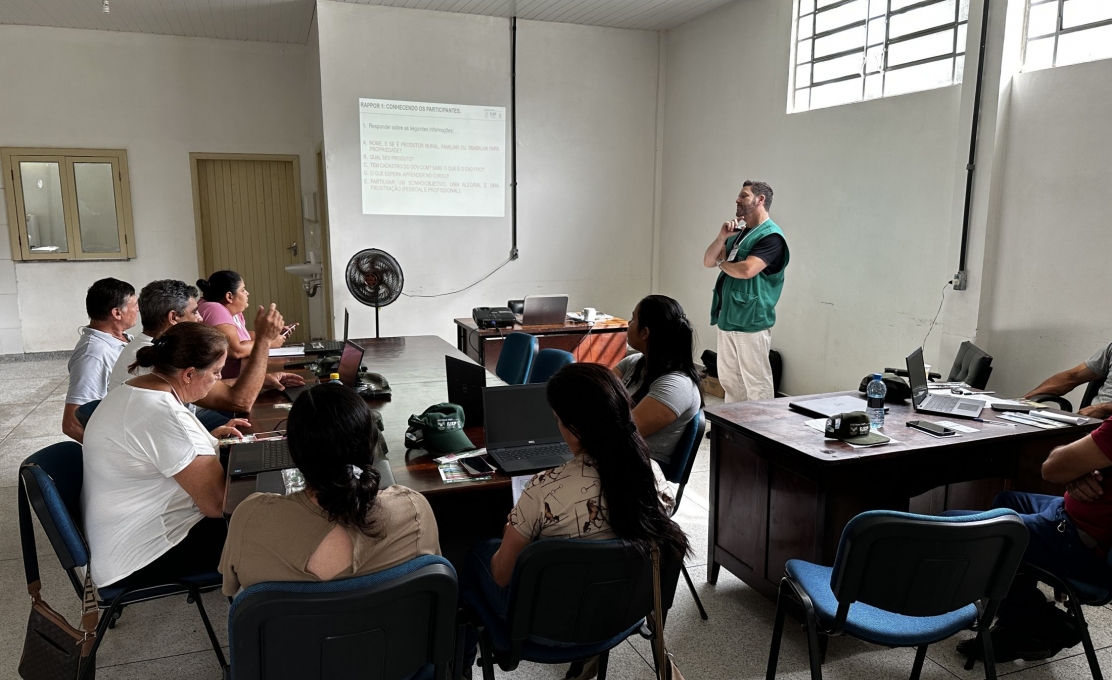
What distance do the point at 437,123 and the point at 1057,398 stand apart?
5.23m

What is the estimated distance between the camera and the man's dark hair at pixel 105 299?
10.8 ft

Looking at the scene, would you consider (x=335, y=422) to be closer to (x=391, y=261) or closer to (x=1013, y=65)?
(x=391, y=261)

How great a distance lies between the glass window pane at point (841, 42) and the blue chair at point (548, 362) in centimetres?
323

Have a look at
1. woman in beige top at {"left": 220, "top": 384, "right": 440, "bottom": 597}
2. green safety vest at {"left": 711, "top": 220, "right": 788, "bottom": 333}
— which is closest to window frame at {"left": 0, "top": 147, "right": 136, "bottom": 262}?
green safety vest at {"left": 711, "top": 220, "right": 788, "bottom": 333}

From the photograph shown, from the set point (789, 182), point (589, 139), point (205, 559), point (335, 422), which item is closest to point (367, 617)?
point (335, 422)

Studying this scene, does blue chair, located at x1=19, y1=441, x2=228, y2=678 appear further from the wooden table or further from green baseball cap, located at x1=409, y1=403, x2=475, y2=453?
green baseball cap, located at x1=409, y1=403, x2=475, y2=453

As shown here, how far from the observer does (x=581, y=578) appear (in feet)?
5.41

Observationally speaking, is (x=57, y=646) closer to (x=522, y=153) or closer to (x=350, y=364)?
(x=350, y=364)

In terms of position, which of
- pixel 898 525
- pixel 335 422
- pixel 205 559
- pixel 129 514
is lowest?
pixel 205 559

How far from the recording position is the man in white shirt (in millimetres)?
3227

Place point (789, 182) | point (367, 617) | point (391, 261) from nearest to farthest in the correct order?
point (367, 617)
point (391, 261)
point (789, 182)

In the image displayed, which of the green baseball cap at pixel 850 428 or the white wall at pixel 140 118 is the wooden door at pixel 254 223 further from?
the green baseball cap at pixel 850 428

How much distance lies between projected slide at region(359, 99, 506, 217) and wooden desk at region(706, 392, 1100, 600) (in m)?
4.50

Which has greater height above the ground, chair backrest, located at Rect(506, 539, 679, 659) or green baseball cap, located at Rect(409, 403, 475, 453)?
green baseball cap, located at Rect(409, 403, 475, 453)
